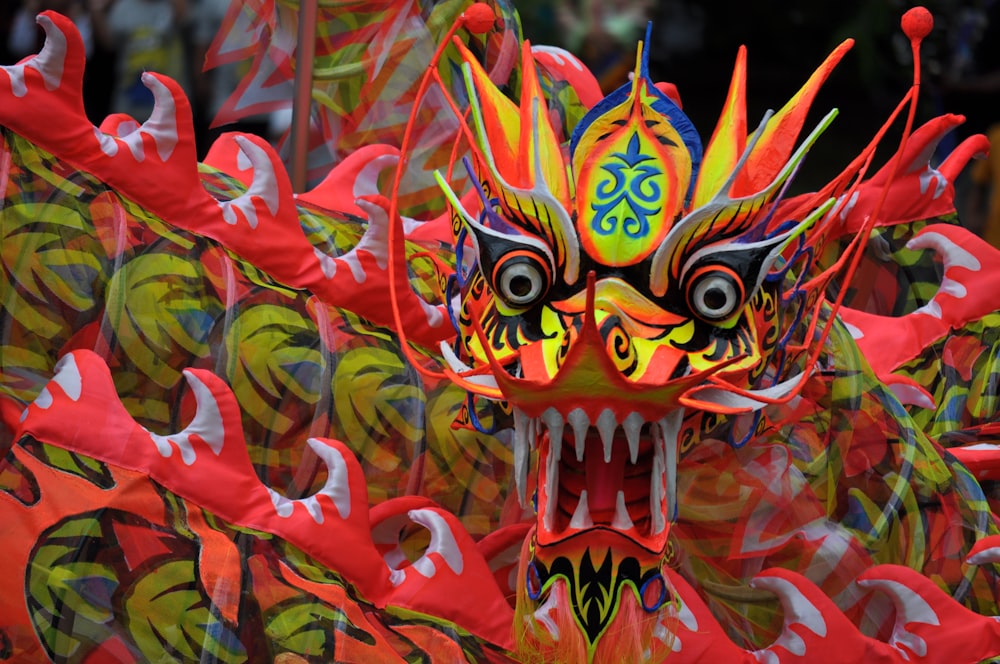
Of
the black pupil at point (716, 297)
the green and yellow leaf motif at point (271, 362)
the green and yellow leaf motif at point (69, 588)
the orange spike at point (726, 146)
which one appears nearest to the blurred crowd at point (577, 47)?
the green and yellow leaf motif at point (271, 362)

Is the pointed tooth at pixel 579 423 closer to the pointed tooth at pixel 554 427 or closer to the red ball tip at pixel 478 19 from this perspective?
the pointed tooth at pixel 554 427

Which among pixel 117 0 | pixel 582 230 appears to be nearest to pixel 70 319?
pixel 582 230

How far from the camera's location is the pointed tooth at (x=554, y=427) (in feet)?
5.60

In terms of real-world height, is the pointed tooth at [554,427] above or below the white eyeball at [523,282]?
below

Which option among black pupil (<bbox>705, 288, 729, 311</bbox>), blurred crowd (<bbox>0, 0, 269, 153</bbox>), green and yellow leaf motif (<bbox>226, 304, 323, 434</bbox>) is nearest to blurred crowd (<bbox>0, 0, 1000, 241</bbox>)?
blurred crowd (<bbox>0, 0, 269, 153</bbox>)

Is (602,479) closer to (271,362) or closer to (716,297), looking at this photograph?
(716,297)

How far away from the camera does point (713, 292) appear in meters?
1.78

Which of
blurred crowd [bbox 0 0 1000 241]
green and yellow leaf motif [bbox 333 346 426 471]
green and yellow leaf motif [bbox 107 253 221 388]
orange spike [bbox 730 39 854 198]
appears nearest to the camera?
orange spike [bbox 730 39 854 198]

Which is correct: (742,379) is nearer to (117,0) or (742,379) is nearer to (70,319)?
(70,319)

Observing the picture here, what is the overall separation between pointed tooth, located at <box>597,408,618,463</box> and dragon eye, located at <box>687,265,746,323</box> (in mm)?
167

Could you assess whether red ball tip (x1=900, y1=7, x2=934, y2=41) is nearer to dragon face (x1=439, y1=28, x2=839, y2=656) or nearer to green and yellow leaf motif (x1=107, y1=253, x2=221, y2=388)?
dragon face (x1=439, y1=28, x2=839, y2=656)

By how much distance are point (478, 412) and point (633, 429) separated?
342 millimetres

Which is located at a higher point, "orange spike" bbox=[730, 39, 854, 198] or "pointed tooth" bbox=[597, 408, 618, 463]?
"orange spike" bbox=[730, 39, 854, 198]

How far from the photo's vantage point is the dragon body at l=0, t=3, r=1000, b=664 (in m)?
1.79
